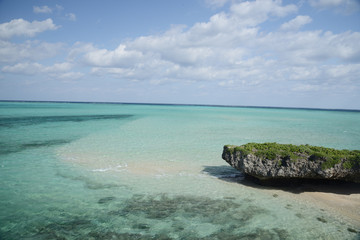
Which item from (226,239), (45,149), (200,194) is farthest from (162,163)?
(45,149)

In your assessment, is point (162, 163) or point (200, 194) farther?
point (162, 163)

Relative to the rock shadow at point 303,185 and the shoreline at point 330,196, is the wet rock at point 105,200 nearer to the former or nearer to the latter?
the rock shadow at point 303,185

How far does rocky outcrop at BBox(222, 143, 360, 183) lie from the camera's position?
9.04m

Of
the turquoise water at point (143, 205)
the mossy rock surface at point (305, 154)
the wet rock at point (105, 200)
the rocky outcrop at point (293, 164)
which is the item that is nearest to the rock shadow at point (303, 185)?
the rocky outcrop at point (293, 164)

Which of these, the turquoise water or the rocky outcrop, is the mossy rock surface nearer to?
the rocky outcrop

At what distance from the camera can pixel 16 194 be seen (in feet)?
28.2

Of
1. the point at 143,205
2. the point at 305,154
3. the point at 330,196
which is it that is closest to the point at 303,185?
the point at 330,196

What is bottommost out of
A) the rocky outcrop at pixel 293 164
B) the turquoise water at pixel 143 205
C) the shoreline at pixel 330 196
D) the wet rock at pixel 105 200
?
the wet rock at pixel 105 200

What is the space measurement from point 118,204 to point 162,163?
5.95 metres

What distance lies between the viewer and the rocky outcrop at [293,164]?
9039 millimetres

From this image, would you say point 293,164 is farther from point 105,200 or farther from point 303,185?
point 105,200

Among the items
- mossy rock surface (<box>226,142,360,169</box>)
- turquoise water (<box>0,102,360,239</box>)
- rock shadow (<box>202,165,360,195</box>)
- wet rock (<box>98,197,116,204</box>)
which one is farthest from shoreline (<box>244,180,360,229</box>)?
wet rock (<box>98,197,116,204</box>)

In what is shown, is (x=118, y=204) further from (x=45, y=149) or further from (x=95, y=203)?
(x=45, y=149)

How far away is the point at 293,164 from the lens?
9.48m
